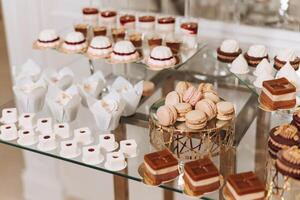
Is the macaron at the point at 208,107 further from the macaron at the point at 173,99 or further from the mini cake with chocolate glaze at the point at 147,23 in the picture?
the mini cake with chocolate glaze at the point at 147,23

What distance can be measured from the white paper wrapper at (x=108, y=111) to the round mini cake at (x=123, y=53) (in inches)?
7.2

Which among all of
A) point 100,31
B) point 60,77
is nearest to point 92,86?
point 60,77

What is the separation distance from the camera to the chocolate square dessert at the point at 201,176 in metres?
1.05

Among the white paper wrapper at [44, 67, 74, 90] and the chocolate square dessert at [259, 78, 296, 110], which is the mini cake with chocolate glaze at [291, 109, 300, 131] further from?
the white paper wrapper at [44, 67, 74, 90]

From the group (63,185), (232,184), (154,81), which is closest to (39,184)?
(63,185)

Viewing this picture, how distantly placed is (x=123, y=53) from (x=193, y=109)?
338 mm

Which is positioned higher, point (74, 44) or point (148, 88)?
point (74, 44)

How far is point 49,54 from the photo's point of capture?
190cm

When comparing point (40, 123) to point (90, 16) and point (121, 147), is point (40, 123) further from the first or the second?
point (90, 16)

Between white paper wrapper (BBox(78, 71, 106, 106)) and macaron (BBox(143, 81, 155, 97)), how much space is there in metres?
0.12

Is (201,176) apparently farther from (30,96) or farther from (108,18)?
(108,18)

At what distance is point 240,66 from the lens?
1.42m

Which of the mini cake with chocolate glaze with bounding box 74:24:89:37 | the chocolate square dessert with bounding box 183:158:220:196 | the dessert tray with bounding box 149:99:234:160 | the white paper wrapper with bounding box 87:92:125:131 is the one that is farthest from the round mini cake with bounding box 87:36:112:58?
the chocolate square dessert with bounding box 183:158:220:196

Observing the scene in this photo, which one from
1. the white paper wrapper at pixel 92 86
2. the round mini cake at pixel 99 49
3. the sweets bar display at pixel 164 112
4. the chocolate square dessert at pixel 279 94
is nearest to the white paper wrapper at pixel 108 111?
the sweets bar display at pixel 164 112
